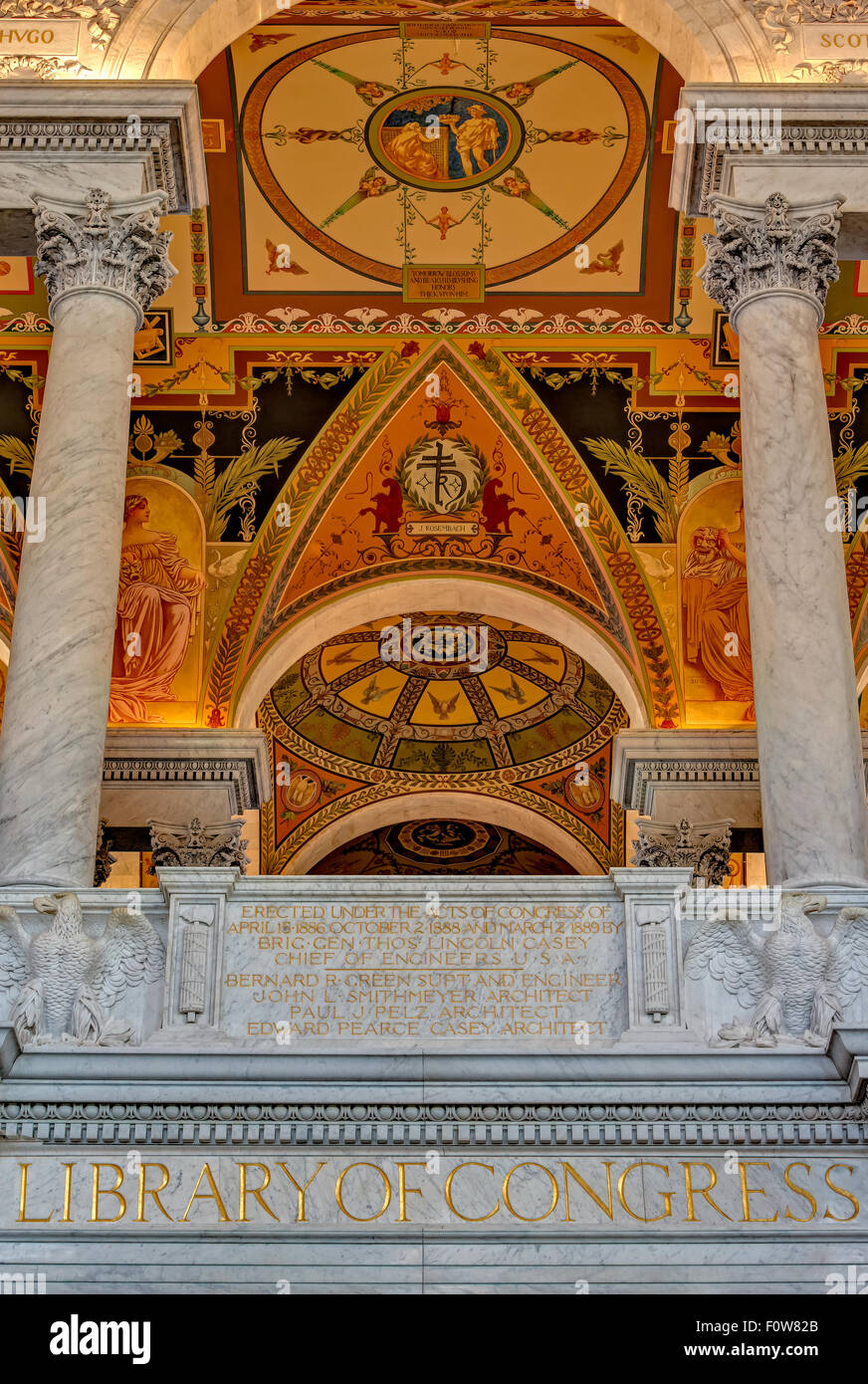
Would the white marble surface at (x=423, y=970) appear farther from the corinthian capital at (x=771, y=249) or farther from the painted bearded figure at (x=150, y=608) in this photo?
the painted bearded figure at (x=150, y=608)

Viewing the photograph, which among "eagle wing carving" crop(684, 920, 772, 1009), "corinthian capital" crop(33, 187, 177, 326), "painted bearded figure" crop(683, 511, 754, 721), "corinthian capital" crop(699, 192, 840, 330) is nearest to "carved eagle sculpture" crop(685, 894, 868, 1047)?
"eagle wing carving" crop(684, 920, 772, 1009)

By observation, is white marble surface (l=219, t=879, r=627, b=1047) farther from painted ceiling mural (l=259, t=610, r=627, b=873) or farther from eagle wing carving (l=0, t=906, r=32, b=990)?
painted ceiling mural (l=259, t=610, r=627, b=873)

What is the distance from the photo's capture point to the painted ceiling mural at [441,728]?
2092cm

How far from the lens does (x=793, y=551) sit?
9.95 m

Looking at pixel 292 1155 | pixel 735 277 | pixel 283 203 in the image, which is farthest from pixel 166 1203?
pixel 283 203

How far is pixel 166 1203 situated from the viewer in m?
7.88

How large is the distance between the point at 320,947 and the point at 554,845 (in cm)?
1327

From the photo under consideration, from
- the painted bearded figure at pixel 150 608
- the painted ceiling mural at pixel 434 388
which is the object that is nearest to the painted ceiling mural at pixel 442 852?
the painted ceiling mural at pixel 434 388

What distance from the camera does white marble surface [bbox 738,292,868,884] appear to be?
30.1 feet

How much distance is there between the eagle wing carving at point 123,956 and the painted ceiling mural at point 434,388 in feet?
24.2

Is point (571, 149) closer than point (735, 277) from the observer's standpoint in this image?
No

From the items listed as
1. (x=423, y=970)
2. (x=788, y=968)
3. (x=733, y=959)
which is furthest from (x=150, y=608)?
(x=788, y=968)

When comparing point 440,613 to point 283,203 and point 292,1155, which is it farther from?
point 292,1155
